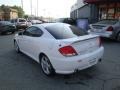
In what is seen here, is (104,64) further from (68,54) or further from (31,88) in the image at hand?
(31,88)

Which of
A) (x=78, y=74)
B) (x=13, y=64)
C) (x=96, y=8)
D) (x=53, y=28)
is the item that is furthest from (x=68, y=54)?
(x=96, y=8)

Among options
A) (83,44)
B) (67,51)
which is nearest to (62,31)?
(83,44)

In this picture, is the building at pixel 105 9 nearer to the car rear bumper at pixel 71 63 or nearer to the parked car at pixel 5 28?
the parked car at pixel 5 28

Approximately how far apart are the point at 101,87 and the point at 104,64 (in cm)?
189

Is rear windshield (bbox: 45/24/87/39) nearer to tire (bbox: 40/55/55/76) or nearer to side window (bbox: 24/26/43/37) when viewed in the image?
side window (bbox: 24/26/43/37)

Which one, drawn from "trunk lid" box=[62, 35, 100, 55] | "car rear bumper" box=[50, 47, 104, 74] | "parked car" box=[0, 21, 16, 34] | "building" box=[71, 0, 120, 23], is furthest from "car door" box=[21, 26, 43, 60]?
"building" box=[71, 0, 120, 23]

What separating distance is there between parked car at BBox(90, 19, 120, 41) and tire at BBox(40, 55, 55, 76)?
5.83 meters

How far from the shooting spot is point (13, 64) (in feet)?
21.8

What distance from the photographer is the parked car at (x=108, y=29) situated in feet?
34.3

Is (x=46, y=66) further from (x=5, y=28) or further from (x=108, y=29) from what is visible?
(x=5, y=28)

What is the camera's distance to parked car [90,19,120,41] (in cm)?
1046

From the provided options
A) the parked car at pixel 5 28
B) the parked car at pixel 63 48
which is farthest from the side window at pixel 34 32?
the parked car at pixel 5 28

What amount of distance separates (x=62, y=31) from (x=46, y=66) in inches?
45.4

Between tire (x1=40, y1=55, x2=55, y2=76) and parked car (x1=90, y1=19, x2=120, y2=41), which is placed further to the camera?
parked car (x1=90, y1=19, x2=120, y2=41)
